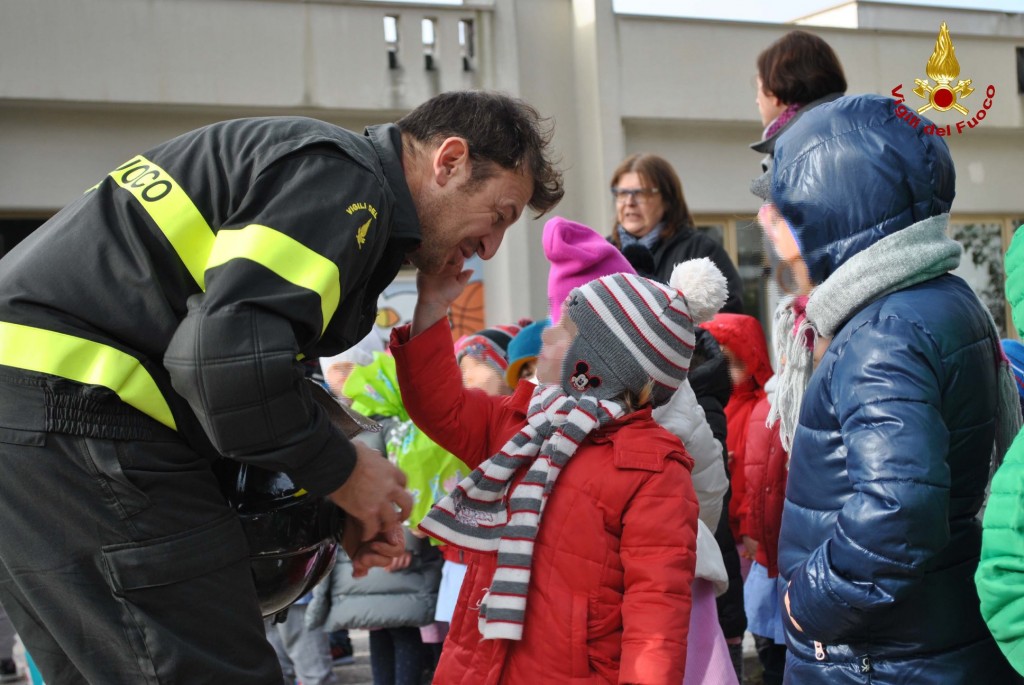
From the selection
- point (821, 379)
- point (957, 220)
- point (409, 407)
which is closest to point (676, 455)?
point (821, 379)

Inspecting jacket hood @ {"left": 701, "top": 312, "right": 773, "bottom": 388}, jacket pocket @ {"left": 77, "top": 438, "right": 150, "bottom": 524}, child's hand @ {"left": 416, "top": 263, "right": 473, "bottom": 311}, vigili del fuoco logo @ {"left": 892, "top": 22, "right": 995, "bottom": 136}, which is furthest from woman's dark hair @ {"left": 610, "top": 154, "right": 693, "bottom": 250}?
jacket pocket @ {"left": 77, "top": 438, "right": 150, "bottom": 524}

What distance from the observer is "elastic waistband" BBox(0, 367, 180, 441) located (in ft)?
6.59

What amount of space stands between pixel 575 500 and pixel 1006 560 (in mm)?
1042

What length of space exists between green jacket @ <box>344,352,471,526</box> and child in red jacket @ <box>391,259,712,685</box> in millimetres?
1956

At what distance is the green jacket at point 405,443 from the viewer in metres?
5.10

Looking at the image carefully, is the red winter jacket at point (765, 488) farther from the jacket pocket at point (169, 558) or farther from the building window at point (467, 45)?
the building window at point (467, 45)

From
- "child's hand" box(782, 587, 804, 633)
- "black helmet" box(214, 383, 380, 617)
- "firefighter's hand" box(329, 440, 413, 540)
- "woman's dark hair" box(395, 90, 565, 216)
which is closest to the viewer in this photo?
"firefighter's hand" box(329, 440, 413, 540)

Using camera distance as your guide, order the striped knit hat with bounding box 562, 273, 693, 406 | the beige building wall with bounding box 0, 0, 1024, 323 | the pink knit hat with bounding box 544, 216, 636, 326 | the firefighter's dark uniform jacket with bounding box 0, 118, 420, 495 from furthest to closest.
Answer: the beige building wall with bounding box 0, 0, 1024, 323 < the pink knit hat with bounding box 544, 216, 636, 326 < the striped knit hat with bounding box 562, 273, 693, 406 < the firefighter's dark uniform jacket with bounding box 0, 118, 420, 495

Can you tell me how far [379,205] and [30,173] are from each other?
9.97 m

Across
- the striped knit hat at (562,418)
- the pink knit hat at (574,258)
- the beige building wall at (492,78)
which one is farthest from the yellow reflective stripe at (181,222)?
the beige building wall at (492,78)

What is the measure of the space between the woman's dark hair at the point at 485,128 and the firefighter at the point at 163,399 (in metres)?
0.27

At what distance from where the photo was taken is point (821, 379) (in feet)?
8.54

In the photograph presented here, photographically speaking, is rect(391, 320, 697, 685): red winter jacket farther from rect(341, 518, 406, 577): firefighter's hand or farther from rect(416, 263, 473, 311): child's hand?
rect(341, 518, 406, 577): firefighter's hand

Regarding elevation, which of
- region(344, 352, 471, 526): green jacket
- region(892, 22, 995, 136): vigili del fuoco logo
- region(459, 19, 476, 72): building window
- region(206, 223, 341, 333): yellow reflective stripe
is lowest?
region(344, 352, 471, 526): green jacket
